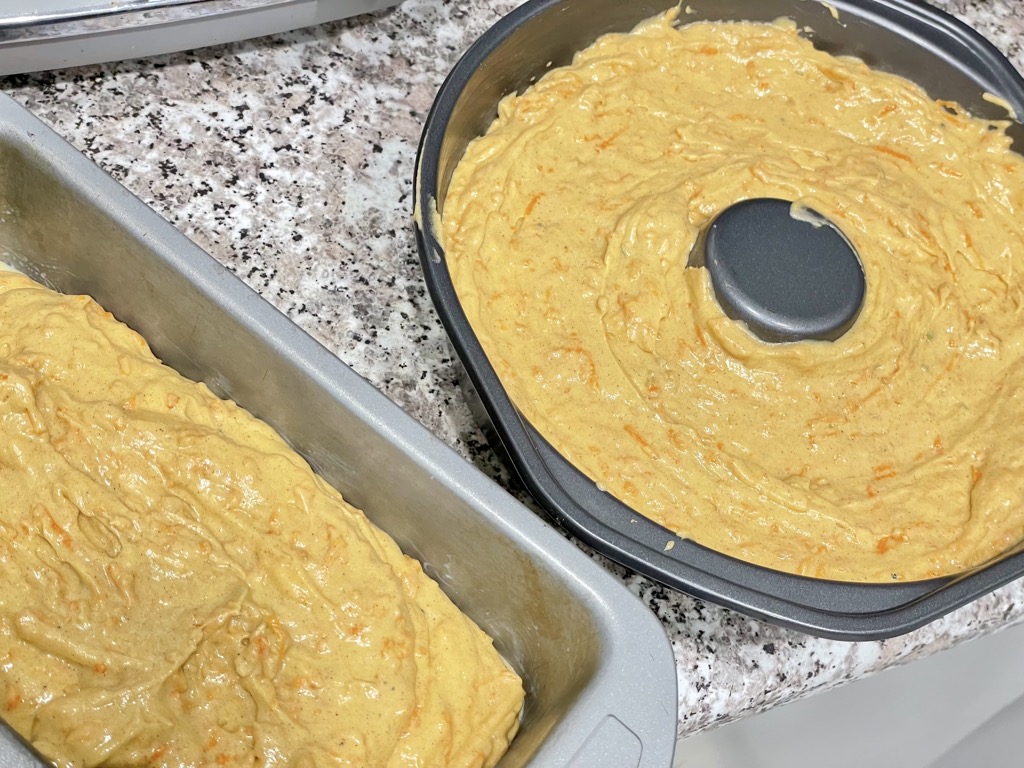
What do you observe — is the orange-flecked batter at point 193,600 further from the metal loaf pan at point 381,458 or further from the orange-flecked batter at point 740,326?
the orange-flecked batter at point 740,326

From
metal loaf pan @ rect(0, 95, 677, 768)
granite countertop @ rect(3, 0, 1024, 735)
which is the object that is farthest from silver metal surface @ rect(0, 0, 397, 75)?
metal loaf pan @ rect(0, 95, 677, 768)

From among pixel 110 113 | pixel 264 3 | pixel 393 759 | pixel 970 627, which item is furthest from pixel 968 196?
pixel 110 113

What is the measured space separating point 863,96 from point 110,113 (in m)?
1.18

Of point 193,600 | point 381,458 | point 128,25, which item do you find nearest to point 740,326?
point 381,458

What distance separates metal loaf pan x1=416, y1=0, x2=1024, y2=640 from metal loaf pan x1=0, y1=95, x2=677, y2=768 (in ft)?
0.33

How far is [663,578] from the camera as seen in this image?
3.29 feet

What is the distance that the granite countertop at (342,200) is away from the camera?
3.92ft

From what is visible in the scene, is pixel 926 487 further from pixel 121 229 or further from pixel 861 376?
pixel 121 229

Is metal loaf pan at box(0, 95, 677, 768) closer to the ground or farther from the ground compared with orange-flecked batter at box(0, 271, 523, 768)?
farther from the ground

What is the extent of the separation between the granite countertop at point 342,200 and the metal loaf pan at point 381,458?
0.70ft

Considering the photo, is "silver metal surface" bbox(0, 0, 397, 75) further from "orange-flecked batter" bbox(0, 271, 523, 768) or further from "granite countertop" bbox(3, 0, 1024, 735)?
"orange-flecked batter" bbox(0, 271, 523, 768)

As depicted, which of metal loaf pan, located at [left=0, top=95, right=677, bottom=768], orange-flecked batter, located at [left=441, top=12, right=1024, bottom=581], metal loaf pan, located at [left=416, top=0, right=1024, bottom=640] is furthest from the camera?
orange-flecked batter, located at [left=441, top=12, right=1024, bottom=581]

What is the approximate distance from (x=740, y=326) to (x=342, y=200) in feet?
1.99

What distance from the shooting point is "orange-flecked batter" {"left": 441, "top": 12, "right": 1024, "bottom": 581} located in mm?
1169
